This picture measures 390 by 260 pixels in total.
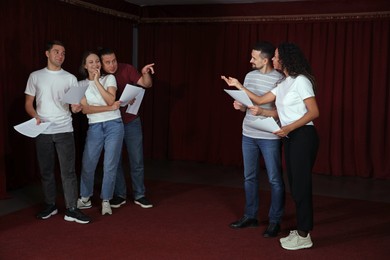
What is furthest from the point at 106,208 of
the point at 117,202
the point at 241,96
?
the point at 241,96

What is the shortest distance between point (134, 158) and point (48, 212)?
2.70 ft

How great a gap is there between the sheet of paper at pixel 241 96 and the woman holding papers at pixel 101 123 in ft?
3.23

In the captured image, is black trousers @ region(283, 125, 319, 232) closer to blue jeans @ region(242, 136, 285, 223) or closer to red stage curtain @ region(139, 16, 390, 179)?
blue jeans @ region(242, 136, 285, 223)

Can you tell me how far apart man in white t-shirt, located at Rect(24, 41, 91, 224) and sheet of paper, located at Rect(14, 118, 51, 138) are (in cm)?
10

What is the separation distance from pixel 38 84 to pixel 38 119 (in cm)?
29

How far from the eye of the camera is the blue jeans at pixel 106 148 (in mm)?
3627

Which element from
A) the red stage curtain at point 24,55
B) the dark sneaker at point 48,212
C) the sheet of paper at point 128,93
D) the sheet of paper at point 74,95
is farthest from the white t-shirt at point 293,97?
the red stage curtain at point 24,55

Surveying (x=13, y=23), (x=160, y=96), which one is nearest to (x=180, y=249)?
(x=13, y=23)

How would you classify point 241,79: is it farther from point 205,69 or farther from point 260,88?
point 260,88

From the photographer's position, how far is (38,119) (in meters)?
3.35

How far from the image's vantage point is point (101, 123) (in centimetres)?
362

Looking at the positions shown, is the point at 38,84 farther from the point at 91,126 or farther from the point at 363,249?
the point at 363,249

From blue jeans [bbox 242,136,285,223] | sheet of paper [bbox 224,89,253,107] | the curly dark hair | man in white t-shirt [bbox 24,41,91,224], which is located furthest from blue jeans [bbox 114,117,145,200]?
the curly dark hair

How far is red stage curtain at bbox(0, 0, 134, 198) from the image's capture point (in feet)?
13.6
